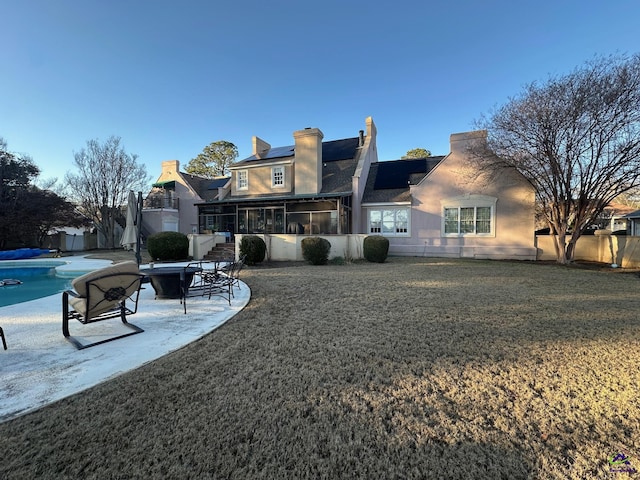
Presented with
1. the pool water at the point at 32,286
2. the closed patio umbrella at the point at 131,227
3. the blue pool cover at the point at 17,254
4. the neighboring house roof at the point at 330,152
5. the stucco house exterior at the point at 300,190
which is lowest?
the pool water at the point at 32,286

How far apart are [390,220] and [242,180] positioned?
37.6 ft

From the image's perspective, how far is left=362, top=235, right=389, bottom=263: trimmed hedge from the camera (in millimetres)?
14656

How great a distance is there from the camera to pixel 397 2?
40.5 feet

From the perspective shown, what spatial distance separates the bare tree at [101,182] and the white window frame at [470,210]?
94.4 ft

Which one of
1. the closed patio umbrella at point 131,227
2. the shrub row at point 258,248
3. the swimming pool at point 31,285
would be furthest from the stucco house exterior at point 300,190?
the swimming pool at point 31,285

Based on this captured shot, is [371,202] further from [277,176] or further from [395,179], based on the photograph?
[277,176]

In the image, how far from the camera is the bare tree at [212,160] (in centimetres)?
3991

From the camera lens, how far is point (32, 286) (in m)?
9.57

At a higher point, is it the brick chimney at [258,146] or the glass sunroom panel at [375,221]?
the brick chimney at [258,146]

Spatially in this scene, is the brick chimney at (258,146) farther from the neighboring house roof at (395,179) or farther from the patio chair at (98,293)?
the patio chair at (98,293)

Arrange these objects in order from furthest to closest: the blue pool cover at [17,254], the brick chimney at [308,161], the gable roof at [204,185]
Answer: the gable roof at [204,185] < the brick chimney at [308,161] < the blue pool cover at [17,254]

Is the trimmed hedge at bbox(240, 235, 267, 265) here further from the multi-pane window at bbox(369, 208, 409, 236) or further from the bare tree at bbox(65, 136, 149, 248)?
the bare tree at bbox(65, 136, 149, 248)

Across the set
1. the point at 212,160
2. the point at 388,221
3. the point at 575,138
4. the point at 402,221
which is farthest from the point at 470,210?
the point at 212,160

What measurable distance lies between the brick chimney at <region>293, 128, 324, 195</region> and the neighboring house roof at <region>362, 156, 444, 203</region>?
3653mm
